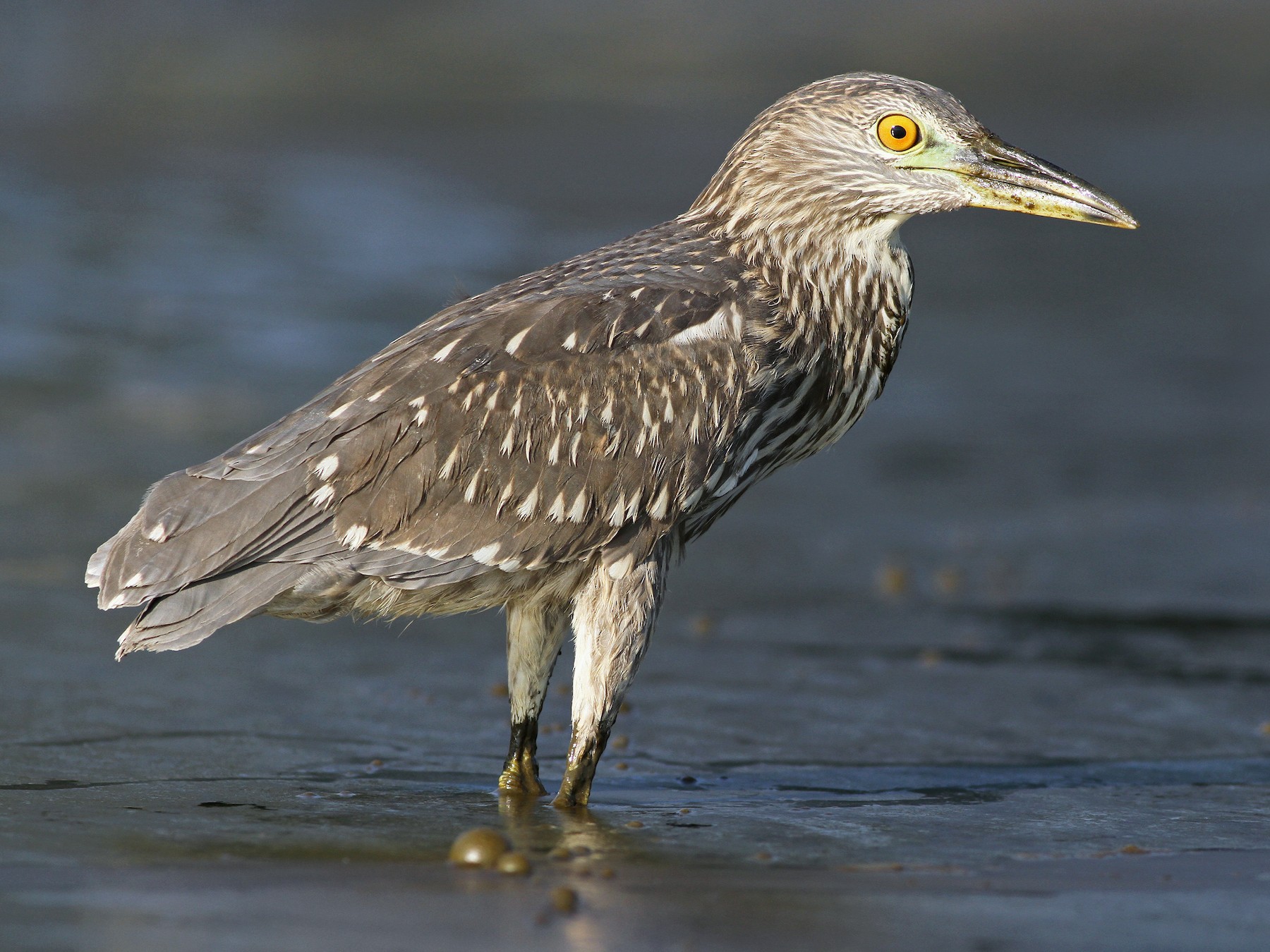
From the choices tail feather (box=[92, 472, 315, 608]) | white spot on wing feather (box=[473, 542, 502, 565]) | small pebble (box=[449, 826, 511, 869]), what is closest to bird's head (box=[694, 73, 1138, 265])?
white spot on wing feather (box=[473, 542, 502, 565])

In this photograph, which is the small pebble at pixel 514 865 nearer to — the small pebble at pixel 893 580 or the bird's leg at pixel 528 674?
the bird's leg at pixel 528 674

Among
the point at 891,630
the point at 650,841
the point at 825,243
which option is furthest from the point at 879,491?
the point at 650,841

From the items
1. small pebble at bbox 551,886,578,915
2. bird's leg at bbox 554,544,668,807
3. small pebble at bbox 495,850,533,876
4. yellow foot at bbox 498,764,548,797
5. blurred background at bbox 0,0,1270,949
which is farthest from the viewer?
blurred background at bbox 0,0,1270,949

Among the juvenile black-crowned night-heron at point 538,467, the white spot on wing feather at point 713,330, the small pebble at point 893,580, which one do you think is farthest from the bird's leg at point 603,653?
the small pebble at point 893,580

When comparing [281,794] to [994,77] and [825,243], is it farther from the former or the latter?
[994,77]

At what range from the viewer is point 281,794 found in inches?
208

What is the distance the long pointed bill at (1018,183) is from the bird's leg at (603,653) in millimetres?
1547

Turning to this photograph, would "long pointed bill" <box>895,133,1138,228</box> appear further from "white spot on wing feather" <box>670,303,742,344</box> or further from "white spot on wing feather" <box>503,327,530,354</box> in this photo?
"white spot on wing feather" <box>503,327,530,354</box>

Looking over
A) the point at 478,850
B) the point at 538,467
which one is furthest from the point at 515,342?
the point at 478,850

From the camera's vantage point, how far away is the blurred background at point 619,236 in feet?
20.5

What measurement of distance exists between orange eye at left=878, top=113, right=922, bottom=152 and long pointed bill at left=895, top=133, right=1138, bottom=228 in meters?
0.05

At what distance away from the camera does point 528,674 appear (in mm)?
5609

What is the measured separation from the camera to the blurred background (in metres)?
6.24

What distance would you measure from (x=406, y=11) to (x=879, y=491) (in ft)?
51.1
